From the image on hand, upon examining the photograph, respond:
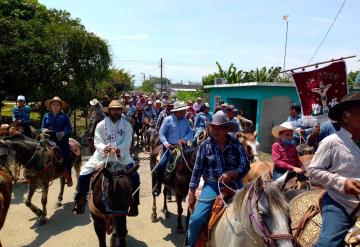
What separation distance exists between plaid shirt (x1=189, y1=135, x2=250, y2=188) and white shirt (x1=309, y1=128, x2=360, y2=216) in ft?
4.63

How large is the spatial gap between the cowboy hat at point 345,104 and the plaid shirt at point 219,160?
1522mm

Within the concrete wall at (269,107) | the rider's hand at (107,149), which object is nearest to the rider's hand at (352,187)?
the rider's hand at (107,149)

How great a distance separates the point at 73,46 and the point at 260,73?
9940 millimetres

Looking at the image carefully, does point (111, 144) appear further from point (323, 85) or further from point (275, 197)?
point (275, 197)

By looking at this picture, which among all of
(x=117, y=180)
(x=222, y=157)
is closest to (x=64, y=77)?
(x=117, y=180)

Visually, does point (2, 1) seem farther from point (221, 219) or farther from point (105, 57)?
point (221, 219)

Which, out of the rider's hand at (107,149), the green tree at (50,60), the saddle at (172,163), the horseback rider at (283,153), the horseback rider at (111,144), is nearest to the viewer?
the rider's hand at (107,149)

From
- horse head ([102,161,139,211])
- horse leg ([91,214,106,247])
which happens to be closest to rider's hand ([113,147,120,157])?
horse head ([102,161,139,211])

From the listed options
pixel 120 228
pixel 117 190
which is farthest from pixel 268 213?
pixel 120 228

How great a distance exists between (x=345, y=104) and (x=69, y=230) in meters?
6.14

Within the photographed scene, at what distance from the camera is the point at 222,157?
471cm

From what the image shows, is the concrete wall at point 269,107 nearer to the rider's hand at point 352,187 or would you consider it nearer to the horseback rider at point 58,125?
the horseback rider at point 58,125

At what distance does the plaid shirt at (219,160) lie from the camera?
15.4ft

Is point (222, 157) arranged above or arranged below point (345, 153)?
below
